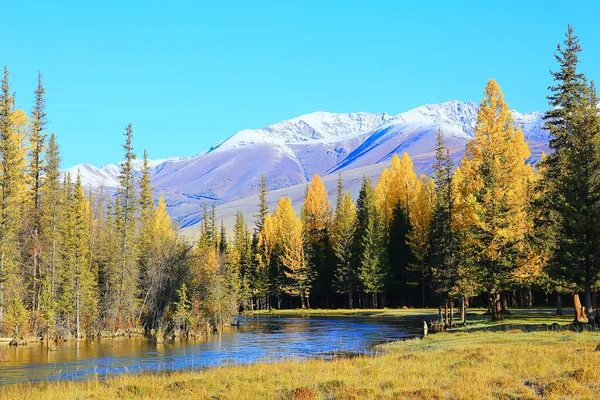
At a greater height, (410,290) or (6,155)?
(6,155)

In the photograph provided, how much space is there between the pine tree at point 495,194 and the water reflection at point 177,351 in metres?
8.43

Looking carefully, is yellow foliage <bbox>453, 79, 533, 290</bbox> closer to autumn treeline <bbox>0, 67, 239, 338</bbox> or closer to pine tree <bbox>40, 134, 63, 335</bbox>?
autumn treeline <bbox>0, 67, 239, 338</bbox>

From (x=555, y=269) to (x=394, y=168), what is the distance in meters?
61.5

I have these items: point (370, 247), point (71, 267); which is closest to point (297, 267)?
point (370, 247)

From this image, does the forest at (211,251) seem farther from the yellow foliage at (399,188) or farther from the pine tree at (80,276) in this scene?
the yellow foliage at (399,188)

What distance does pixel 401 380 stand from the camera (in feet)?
65.8

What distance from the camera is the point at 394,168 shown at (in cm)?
9994

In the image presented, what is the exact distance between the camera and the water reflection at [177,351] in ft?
106

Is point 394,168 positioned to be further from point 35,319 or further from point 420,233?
point 35,319

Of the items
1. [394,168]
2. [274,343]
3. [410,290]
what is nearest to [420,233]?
[410,290]

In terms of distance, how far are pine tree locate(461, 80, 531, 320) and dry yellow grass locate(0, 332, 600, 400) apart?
2027 cm

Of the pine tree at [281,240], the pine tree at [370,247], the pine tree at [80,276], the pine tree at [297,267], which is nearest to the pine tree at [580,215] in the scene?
the pine tree at [80,276]

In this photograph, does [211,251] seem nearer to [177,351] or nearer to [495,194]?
[177,351]

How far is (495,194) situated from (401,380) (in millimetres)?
31258
